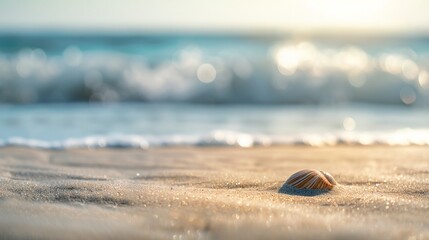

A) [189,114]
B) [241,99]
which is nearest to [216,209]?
[189,114]

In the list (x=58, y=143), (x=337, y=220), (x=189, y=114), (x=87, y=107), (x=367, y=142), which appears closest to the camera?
(x=337, y=220)

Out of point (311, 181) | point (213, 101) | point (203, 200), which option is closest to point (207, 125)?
point (213, 101)

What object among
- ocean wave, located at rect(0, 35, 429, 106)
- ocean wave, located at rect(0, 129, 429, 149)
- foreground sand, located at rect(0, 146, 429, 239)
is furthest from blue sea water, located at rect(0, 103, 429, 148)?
foreground sand, located at rect(0, 146, 429, 239)

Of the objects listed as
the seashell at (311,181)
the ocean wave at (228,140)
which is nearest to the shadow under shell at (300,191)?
the seashell at (311,181)

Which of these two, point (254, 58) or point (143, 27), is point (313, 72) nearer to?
point (254, 58)

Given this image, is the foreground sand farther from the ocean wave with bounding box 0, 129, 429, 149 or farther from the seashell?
the ocean wave with bounding box 0, 129, 429, 149

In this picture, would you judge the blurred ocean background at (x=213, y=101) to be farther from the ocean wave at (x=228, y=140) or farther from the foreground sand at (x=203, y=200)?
the foreground sand at (x=203, y=200)

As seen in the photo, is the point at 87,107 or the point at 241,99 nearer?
the point at 87,107
